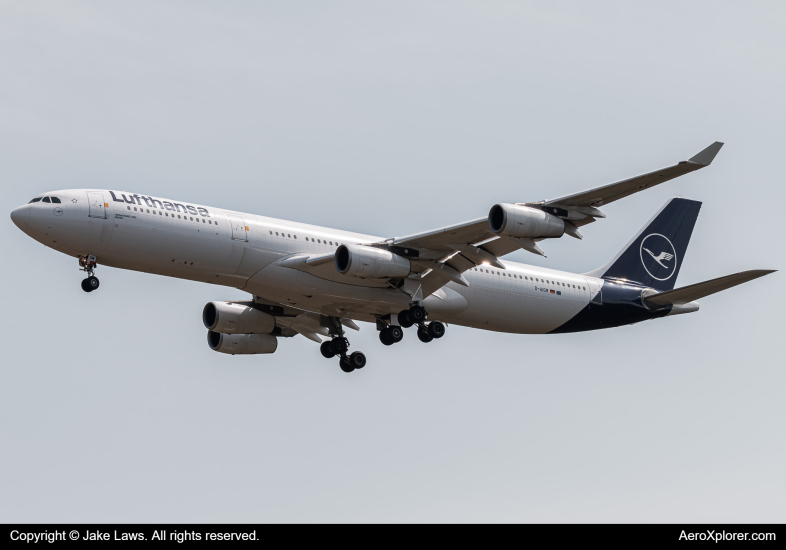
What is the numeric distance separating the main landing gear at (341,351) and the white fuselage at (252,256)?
7.50 ft

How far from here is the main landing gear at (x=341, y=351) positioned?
45312 mm

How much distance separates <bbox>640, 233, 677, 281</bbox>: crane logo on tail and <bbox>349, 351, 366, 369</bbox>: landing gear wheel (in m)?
14.0

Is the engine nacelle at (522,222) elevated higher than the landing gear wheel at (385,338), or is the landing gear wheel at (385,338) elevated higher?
the engine nacelle at (522,222)

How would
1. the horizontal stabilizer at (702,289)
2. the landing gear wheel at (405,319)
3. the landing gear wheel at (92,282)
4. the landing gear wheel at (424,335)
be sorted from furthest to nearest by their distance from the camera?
1. the landing gear wheel at (424,335)
2. the landing gear wheel at (405,319)
3. the horizontal stabilizer at (702,289)
4. the landing gear wheel at (92,282)

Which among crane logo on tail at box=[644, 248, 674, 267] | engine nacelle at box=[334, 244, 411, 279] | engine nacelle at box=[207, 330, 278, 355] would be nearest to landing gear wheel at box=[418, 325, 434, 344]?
engine nacelle at box=[334, 244, 411, 279]

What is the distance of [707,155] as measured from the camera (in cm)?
3378

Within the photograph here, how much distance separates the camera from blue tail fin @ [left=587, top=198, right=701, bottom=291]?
4869cm

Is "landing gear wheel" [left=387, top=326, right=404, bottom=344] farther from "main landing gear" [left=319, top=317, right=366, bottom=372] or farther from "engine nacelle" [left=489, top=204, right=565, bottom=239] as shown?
"engine nacelle" [left=489, top=204, right=565, bottom=239]

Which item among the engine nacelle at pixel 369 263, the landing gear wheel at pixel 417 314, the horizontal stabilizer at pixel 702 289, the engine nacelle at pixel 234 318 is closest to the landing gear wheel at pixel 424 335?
the landing gear wheel at pixel 417 314

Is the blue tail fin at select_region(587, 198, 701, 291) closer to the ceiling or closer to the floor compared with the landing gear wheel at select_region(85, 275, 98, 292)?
closer to the ceiling

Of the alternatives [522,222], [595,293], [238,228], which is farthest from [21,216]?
[595,293]

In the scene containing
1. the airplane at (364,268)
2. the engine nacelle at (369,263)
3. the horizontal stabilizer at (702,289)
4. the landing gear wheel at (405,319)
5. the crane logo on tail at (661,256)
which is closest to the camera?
the airplane at (364,268)

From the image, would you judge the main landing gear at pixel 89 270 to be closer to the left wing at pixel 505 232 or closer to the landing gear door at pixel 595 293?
the left wing at pixel 505 232

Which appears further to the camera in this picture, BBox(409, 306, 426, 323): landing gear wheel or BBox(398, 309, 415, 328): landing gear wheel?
BBox(398, 309, 415, 328): landing gear wheel
